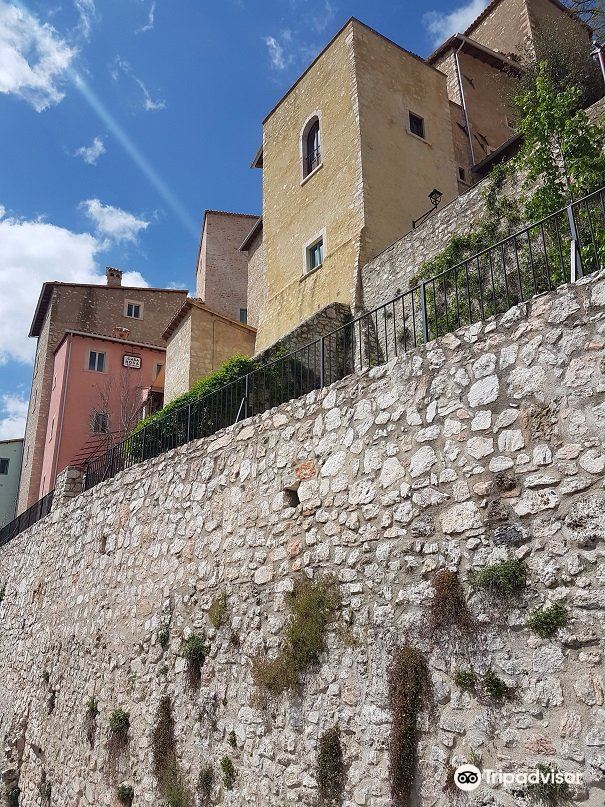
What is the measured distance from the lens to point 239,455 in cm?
827

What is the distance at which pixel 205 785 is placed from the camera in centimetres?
706

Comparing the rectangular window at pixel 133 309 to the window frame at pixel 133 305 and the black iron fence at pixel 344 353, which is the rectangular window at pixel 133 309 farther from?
the black iron fence at pixel 344 353

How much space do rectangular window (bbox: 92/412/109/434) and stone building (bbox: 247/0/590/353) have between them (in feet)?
40.6

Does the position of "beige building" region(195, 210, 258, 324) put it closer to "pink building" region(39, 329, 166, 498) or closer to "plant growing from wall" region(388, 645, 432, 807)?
"pink building" region(39, 329, 166, 498)

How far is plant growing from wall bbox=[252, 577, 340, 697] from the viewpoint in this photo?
6.15 metres

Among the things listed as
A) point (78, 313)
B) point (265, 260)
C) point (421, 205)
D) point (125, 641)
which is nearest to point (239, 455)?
point (125, 641)

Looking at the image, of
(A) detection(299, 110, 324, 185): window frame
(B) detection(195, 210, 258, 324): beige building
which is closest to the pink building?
(B) detection(195, 210, 258, 324): beige building

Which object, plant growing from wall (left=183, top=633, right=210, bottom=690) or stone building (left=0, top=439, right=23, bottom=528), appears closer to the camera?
plant growing from wall (left=183, top=633, right=210, bottom=690)

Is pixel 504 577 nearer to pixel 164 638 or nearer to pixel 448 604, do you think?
pixel 448 604

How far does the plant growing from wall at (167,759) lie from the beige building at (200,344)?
13.3 m

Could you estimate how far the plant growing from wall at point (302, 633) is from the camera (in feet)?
20.2

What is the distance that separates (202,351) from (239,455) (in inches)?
528

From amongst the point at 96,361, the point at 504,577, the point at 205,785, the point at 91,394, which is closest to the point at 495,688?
the point at 504,577

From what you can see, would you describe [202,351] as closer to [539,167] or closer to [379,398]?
[539,167]
